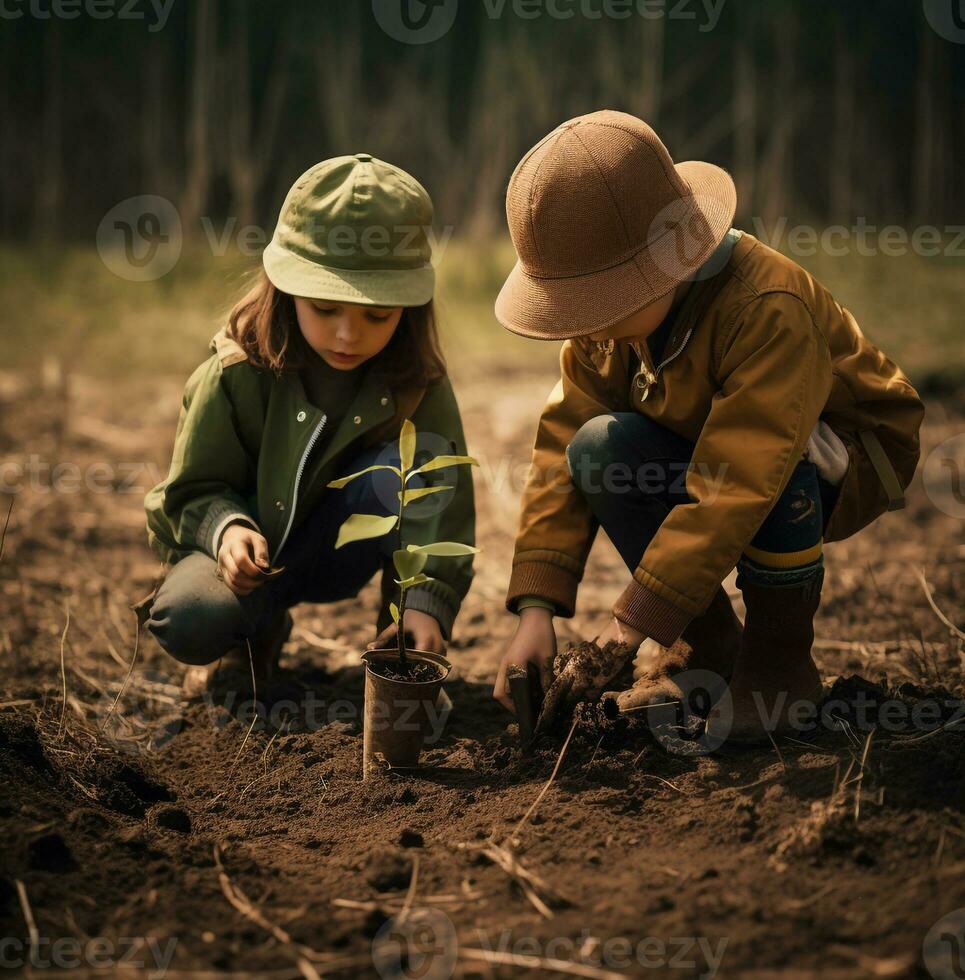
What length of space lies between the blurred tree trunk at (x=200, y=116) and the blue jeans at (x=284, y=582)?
4.58 metres

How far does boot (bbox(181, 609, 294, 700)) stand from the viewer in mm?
2591

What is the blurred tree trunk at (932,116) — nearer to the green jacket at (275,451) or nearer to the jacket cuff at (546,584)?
the green jacket at (275,451)

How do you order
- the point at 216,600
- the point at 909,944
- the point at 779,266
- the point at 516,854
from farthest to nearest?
the point at 216,600 < the point at 779,266 < the point at 516,854 < the point at 909,944

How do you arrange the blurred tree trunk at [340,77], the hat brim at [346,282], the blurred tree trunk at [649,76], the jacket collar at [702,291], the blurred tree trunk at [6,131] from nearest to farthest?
the jacket collar at [702,291], the hat brim at [346,282], the blurred tree trunk at [649,76], the blurred tree trunk at [340,77], the blurred tree trunk at [6,131]

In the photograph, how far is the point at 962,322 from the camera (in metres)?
5.65

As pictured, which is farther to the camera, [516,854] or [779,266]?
[779,266]

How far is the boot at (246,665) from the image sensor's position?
259 centimetres

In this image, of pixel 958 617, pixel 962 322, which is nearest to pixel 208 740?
pixel 958 617

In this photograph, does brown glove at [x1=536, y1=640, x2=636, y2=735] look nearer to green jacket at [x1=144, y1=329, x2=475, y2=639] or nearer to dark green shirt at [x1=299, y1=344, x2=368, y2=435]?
green jacket at [x1=144, y1=329, x2=475, y2=639]

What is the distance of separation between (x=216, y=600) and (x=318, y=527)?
0.31 metres

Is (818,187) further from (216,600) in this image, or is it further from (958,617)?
(216,600)

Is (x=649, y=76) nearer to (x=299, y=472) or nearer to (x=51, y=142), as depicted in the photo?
(x=51, y=142)

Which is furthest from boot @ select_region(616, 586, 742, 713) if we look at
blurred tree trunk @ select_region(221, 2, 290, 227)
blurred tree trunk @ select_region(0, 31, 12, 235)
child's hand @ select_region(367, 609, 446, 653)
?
blurred tree trunk @ select_region(0, 31, 12, 235)

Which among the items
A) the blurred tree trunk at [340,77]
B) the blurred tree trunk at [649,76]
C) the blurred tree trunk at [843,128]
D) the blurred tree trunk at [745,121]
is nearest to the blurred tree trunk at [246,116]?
the blurred tree trunk at [340,77]
